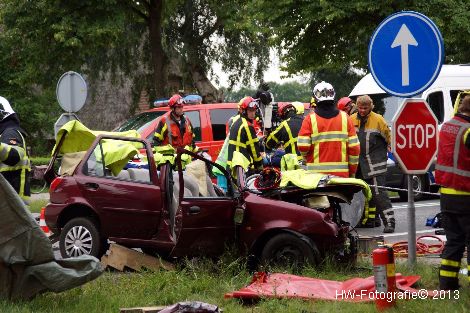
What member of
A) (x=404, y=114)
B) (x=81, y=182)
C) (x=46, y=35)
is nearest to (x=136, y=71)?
(x=46, y=35)

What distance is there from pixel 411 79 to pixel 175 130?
256 inches

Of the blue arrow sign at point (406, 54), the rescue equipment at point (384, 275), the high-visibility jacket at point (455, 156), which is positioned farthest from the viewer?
the blue arrow sign at point (406, 54)

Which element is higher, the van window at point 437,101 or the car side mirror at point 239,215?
the van window at point 437,101

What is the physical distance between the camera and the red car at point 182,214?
8609mm

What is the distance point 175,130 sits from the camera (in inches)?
550

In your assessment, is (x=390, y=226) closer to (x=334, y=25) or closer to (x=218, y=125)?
(x=218, y=125)

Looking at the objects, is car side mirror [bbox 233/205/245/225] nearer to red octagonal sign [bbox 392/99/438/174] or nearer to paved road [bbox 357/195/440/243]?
red octagonal sign [bbox 392/99/438/174]

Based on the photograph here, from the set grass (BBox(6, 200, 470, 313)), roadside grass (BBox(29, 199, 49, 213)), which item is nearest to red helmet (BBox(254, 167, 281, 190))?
grass (BBox(6, 200, 470, 313))

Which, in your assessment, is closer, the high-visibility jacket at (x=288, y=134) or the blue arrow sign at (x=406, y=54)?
the blue arrow sign at (x=406, y=54)

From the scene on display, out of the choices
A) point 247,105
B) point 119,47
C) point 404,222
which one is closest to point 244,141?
point 247,105

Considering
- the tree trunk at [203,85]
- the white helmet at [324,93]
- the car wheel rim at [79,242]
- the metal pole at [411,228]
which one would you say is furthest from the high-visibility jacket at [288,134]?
the tree trunk at [203,85]

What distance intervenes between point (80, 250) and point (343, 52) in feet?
56.5

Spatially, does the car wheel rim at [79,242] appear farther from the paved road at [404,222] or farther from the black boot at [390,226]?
the black boot at [390,226]

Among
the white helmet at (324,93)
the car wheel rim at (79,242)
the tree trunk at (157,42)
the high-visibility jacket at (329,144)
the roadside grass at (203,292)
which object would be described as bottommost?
the roadside grass at (203,292)
